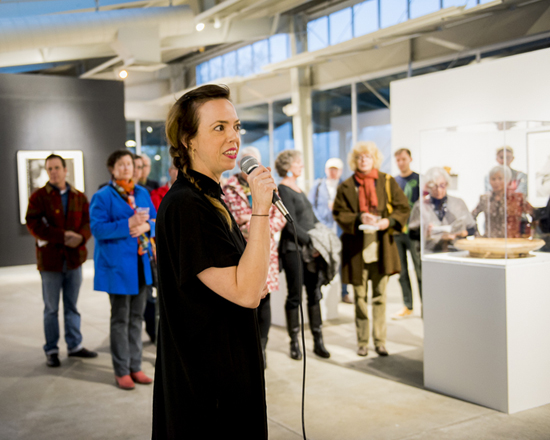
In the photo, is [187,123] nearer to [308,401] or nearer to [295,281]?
[308,401]

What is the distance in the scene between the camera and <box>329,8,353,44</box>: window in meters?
10.5

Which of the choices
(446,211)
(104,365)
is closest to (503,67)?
(446,211)

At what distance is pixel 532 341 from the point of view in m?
3.32

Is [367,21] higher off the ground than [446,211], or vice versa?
[367,21]

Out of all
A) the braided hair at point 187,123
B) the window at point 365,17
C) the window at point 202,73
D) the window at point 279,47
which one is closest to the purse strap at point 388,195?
the braided hair at point 187,123

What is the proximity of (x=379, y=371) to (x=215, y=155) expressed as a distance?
3163mm

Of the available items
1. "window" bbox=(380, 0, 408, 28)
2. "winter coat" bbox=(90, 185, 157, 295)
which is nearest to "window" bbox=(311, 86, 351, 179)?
"window" bbox=(380, 0, 408, 28)

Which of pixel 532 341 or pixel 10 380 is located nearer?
pixel 532 341

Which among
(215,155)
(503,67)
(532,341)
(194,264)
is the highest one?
(503,67)

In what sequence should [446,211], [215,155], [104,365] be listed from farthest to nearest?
1. [104,365]
2. [446,211]
3. [215,155]

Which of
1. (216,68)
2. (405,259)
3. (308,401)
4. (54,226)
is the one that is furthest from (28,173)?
(308,401)

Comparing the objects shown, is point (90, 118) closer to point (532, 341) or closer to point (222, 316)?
point (532, 341)

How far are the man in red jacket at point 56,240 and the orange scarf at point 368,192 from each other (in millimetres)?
2260

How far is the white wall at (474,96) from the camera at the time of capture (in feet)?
19.7
